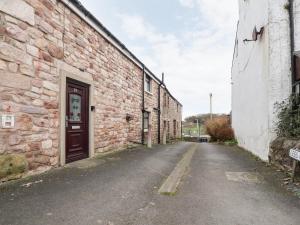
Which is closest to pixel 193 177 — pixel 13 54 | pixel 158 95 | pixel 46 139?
pixel 46 139

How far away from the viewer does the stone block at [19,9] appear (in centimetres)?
408

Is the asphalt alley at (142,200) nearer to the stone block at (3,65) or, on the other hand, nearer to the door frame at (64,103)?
the door frame at (64,103)

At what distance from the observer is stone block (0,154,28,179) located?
3971 millimetres

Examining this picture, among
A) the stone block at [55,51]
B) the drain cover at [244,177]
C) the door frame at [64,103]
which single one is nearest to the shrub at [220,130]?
the drain cover at [244,177]

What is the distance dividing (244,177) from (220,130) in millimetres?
12761

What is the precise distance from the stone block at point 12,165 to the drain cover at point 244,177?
391 cm

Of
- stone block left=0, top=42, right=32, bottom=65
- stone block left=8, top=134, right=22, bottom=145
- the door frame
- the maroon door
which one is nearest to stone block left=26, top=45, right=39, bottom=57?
stone block left=0, top=42, right=32, bottom=65

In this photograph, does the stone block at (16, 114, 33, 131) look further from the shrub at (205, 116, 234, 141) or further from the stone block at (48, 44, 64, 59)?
the shrub at (205, 116, 234, 141)

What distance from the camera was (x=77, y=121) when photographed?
6387 millimetres

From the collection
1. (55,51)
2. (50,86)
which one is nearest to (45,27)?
(55,51)

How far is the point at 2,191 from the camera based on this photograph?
3.59 meters

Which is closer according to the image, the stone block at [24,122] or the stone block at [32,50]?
the stone block at [24,122]

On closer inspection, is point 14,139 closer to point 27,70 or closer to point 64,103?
point 27,70

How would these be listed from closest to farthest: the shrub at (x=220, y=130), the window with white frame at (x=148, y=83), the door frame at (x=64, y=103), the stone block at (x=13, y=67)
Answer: the stone block at (x=13, y=67) < the door frame at (x=64, y=103) < the window with white frame at (x=148, y=83) < the shrub at (x=220, y=130)
